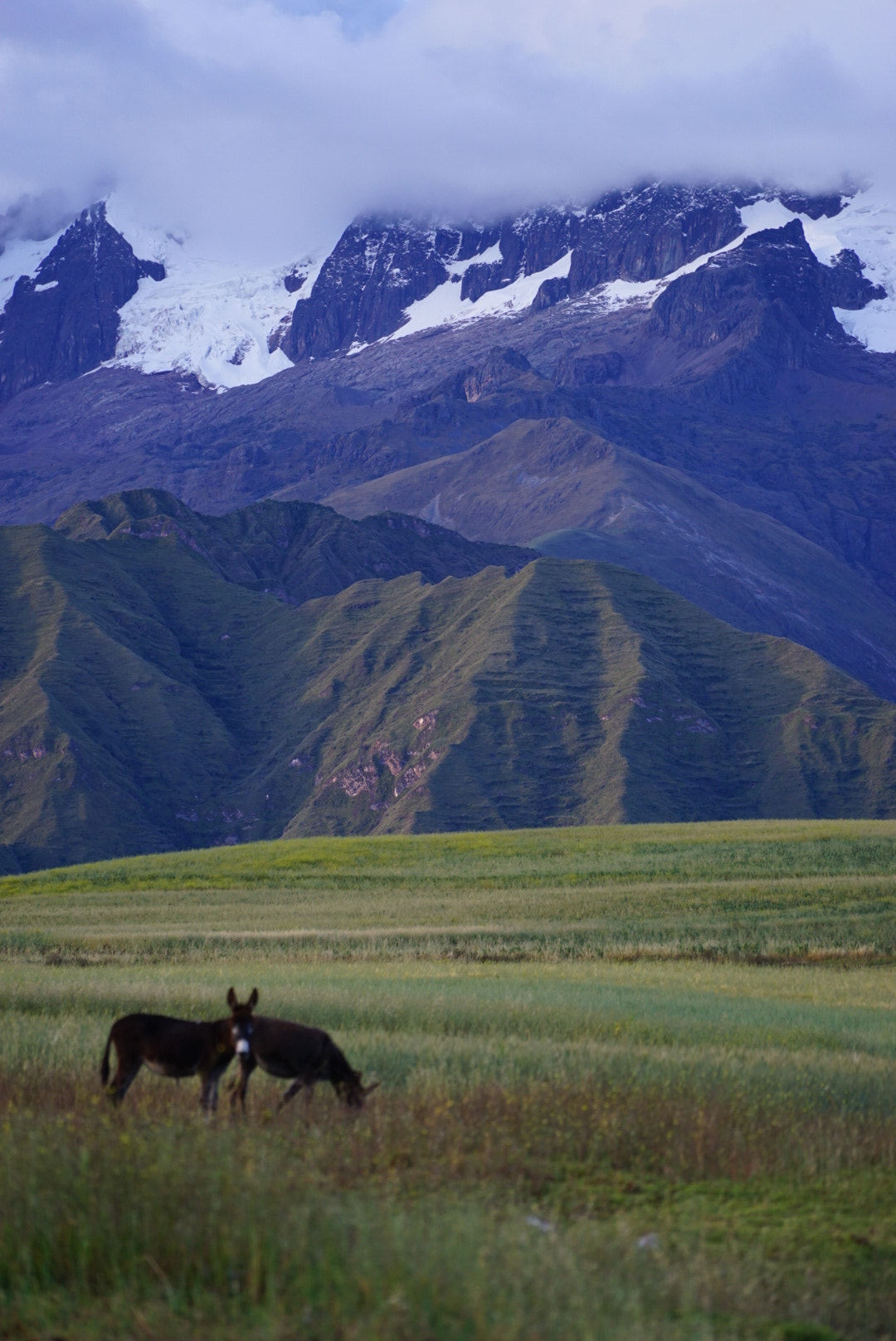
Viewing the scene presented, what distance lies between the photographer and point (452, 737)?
165 meters

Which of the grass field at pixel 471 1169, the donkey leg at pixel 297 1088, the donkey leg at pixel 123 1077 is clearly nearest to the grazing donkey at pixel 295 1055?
the donkey leg at pixel 297 1088

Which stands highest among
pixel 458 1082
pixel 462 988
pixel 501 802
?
pixel 458 1082

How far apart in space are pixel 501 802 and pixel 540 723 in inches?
608

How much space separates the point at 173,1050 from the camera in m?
12.0

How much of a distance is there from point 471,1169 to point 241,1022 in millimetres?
2345

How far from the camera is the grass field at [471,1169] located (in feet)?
24.4

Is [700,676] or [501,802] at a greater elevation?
[700,676]

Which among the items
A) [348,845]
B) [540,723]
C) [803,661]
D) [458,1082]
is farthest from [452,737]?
[458,1082]

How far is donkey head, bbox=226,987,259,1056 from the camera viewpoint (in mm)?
11125

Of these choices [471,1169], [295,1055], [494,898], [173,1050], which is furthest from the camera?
[494,898]

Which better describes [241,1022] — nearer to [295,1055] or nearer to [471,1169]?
[295,1055]

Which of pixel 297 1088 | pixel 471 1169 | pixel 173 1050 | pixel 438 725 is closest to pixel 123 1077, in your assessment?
pixel 173 1050

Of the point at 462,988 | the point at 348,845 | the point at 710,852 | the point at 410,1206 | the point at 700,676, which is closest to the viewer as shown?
the point at 410,1206

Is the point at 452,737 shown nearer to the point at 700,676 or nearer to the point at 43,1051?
the point at 700,676
